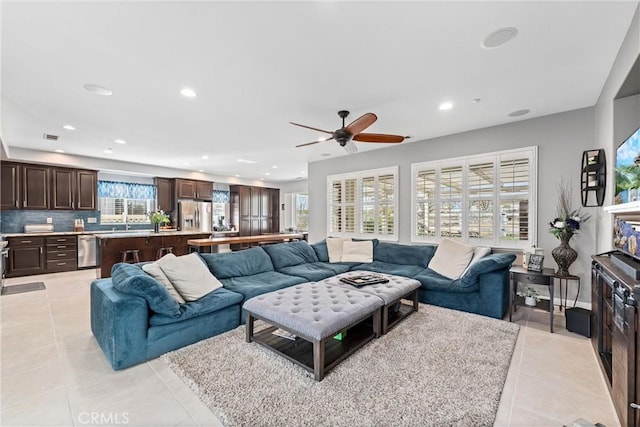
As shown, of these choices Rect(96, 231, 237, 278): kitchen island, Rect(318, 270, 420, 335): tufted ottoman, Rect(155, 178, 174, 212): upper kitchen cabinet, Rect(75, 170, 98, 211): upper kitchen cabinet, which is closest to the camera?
Rect(318, 270, 420, 335): tufted ottoman

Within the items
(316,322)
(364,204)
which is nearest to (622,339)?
(316,322)

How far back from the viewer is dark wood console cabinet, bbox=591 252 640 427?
148 cm

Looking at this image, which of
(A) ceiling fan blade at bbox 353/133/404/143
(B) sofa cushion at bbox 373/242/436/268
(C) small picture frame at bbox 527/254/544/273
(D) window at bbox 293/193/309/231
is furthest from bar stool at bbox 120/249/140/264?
(C) small picture frame at bbox 527/254/544/273

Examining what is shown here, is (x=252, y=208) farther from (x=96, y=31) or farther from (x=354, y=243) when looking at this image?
(x=96, y=31)

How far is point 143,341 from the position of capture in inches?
94.5

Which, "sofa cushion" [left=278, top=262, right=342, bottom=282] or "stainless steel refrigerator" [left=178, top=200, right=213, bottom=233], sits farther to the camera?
"stainless steel refrigerator" [left=178, top=200, right=213, bottom=233]

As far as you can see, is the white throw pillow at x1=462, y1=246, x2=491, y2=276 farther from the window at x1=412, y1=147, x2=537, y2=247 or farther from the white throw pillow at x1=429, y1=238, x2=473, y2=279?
the window at x1=412, y1=147, x2=537, y2=247

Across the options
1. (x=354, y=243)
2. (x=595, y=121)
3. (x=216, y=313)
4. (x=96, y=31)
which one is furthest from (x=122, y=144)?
A: (x=595, y=121)

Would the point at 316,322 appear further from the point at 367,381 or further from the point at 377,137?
the point at 377,137

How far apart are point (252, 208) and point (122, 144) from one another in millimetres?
5142

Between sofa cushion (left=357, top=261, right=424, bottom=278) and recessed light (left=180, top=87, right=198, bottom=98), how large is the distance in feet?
11.6

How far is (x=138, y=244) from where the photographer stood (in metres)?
6.00

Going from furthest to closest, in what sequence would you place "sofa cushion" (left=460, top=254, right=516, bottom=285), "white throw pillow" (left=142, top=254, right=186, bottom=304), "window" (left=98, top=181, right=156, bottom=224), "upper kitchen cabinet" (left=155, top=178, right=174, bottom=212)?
1. "upper kitchen cabinet" (left=155, top=178, right=174, bottom=212)
2. "window" (left=98, top=181, right=156, bottom=224)
3. "sofa cushion" (left=460, top=254, right=516, bottom=285)
4. "white throw pillow" (left=142, top=254, right=186, bottom=304)

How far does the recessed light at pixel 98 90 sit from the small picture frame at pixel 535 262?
546 cm
